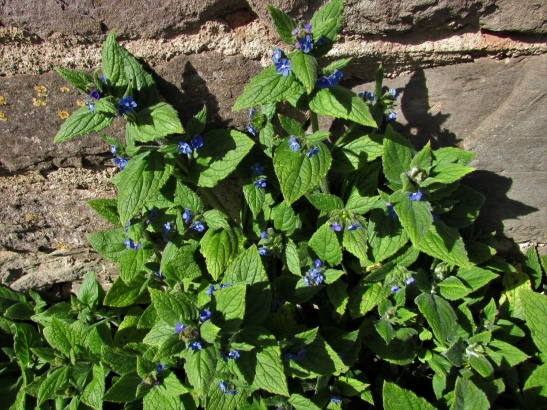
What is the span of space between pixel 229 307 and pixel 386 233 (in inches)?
47.7

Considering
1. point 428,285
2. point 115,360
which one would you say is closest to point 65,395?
point 115,360

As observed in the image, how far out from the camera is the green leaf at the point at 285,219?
345cm

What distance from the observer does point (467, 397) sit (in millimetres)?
3205

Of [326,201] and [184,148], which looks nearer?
[184,148]

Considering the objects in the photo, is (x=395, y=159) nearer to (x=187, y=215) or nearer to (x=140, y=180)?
(x=187, y=215)

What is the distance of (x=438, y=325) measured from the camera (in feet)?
11.2

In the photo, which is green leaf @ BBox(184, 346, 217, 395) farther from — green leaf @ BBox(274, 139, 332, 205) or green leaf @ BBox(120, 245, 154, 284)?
green leaf @ BBox(120, 245, 154, 284)

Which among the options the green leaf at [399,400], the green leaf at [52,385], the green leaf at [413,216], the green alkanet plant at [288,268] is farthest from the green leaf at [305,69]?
the green leaf at [52,385]

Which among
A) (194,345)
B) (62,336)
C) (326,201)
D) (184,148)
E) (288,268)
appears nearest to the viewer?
(194,345)

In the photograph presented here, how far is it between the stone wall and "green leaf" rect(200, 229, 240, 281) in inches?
27.6

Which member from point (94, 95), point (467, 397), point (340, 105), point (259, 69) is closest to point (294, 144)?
point (340, 105)

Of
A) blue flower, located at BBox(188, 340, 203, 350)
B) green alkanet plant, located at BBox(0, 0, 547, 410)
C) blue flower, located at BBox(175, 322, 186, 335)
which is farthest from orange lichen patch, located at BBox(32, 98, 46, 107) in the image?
blue flower, located at BBox(188, 340, 203, 350)

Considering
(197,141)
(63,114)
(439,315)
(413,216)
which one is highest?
(63,114)

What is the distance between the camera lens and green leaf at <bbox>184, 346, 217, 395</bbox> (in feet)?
8.30
